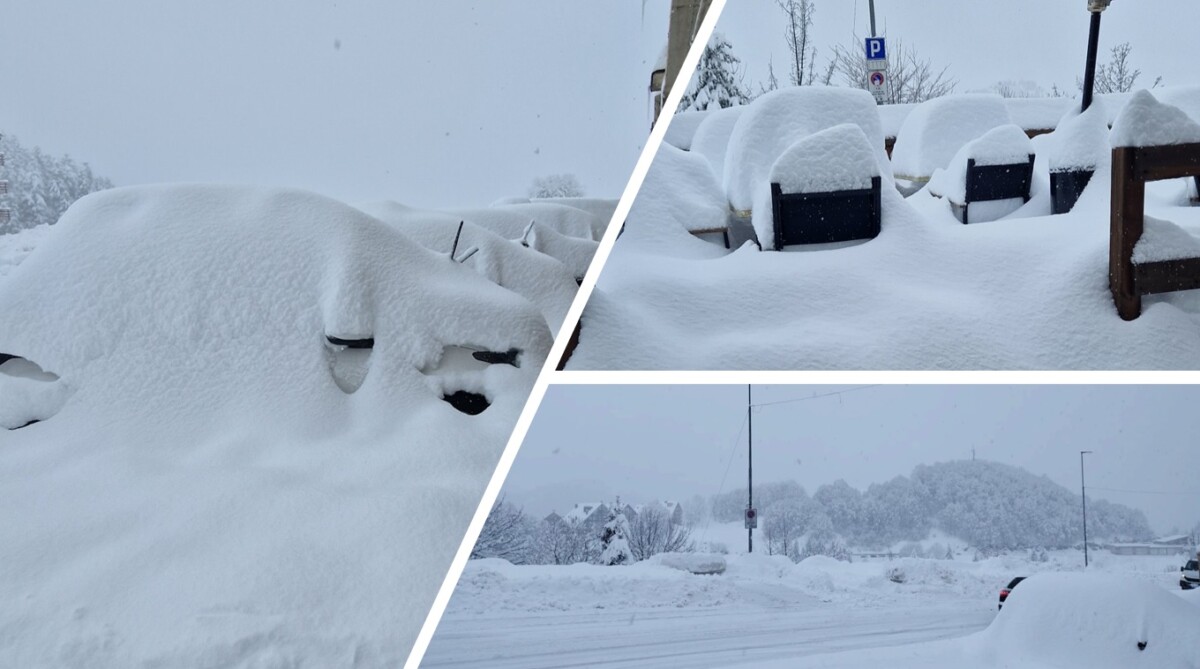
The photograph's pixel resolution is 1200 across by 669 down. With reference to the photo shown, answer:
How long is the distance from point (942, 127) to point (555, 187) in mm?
5686

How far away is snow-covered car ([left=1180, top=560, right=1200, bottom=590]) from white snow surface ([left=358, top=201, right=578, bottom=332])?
2.95 metres

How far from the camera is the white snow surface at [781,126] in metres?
1.50

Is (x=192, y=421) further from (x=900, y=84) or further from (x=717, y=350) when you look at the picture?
(x=900, y=84)

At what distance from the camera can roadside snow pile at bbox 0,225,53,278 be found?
193 inches

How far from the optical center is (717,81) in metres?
1.53

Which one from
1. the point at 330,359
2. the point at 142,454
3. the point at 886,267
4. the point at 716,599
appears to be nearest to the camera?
the point at 886,267

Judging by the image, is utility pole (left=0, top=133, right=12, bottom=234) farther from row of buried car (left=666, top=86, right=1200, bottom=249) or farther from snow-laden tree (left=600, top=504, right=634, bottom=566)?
row of buried car (left=666, top=86, right=1200, bottom=249)

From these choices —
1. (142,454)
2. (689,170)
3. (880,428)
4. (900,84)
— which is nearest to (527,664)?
(880,428)

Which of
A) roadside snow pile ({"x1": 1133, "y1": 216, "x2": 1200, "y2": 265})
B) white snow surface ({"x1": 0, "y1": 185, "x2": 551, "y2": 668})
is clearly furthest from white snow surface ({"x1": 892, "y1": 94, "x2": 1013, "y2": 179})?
white snow surface ({"x1": 0, "y1": 185, "x2": 551, "y2": 668})

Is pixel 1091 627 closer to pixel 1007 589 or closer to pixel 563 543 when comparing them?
pixel 1007 589

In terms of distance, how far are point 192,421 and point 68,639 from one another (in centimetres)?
78

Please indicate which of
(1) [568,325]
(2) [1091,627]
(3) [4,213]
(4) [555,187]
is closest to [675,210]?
(1) [568,325]

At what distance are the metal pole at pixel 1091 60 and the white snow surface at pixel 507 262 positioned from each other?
2.81 metres

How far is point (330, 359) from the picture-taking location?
2.74 meters
